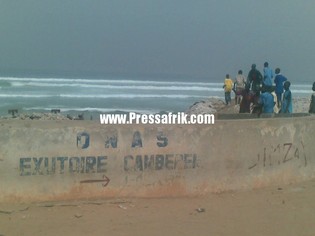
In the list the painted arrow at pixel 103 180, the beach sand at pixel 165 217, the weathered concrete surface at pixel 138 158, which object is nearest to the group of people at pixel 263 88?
the weathered concrete surface at pixel 138 158

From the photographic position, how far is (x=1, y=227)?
4410mm

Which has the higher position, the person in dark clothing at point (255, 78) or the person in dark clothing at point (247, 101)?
the person in dark clothing at point (255, 78)

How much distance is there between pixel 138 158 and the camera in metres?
5.28

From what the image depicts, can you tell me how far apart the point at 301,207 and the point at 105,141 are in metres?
2.75

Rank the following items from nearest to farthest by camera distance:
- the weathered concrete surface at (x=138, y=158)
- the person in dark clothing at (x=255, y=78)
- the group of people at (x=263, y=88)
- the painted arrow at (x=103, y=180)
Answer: the weathered concrete surface at (x=138, y=158)
the painted arrow at (x=103, y=180)
the group of people at (x=263, y=88)
the person in dark clothing at (x=255, y=78)

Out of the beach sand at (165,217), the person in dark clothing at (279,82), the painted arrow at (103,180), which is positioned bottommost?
the beach sand at (165,217)

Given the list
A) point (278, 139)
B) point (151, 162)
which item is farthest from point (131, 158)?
point (278, 139)

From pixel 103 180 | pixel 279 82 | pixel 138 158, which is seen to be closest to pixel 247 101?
pixel 279 82

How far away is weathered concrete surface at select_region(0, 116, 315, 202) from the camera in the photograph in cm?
488

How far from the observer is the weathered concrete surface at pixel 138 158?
4879mm

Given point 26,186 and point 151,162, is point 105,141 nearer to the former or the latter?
point 151,162

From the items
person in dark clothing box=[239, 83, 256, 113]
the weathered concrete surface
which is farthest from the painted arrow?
person in dark clothing box=[239, 83, 256, 113]

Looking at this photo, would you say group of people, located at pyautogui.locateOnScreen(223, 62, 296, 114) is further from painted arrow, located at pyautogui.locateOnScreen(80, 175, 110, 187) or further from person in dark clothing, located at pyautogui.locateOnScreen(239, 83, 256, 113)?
painted arrow, located at pyautogui.locateOnScreen(80, 175, 110, 187)

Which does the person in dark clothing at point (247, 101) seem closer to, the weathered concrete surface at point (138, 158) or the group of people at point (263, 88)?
the group of people at point (263, 88)
